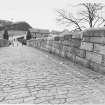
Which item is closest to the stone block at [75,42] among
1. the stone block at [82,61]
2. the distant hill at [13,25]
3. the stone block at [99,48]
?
the stone block at [82,61]

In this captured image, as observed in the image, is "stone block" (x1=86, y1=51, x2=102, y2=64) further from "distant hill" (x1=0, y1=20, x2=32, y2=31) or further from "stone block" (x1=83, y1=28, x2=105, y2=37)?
"distant hill" (x1=0, y1=20, x2=32, y2=31)

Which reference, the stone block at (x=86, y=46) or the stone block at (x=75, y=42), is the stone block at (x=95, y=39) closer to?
the stone block at (x=86, y=46)

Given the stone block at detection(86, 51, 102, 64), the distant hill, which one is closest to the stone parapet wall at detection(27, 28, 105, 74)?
the stone block at detection(86, 51, 102, 64)

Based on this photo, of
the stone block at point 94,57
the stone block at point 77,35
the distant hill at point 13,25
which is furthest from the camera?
the distant hill at point 13,25

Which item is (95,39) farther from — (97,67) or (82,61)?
(82,61)

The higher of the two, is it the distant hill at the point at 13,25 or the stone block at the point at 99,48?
the distant hill at the point at 13,25

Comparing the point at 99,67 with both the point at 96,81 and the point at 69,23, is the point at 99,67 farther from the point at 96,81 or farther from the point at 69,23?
the point at 69,23

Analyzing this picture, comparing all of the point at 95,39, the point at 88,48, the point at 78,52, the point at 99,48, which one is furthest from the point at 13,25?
the point at 99,48

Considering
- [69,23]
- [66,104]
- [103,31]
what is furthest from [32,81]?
[69,23]

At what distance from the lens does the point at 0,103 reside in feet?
6.19

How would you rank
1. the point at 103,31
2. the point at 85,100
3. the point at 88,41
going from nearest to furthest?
the point at 85,100 < the point at 103,31 < the point at 88,41

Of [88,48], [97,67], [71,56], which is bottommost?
[97,67]

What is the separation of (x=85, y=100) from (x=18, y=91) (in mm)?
1326

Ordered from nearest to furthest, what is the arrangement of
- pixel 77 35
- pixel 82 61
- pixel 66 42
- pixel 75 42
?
1. pixel 82 61
2. pixel 77 35
3. pixel 75 42
4. pixel 66 42
